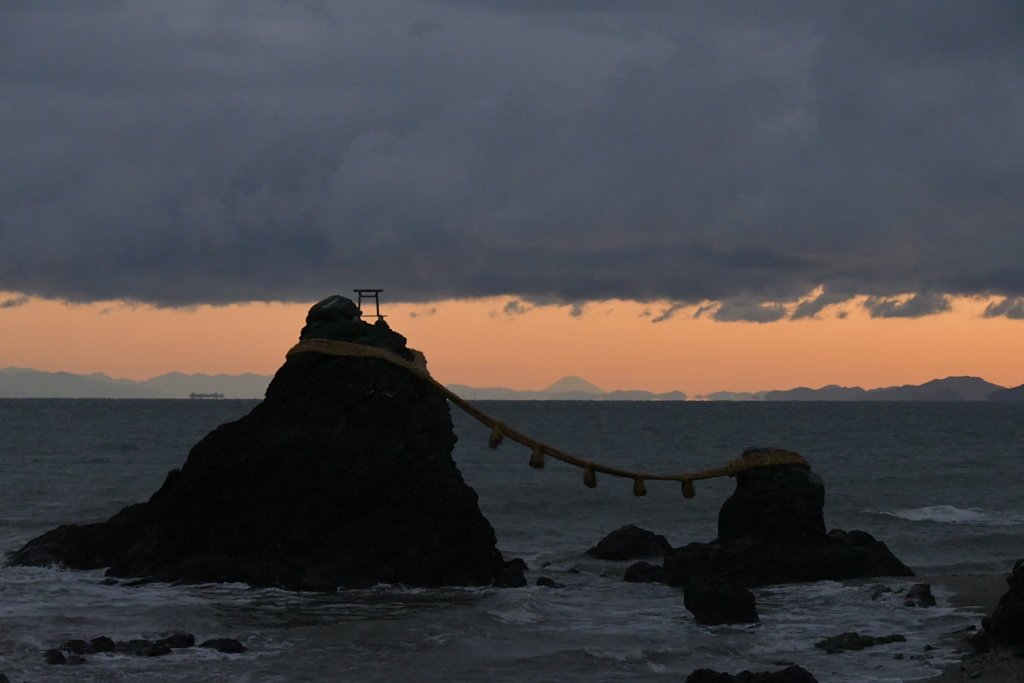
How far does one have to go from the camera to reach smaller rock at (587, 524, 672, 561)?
22.3m

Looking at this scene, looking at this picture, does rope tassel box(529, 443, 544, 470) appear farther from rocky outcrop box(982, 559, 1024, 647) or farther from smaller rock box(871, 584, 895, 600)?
rocky outcrop box(982, 559, 1024, 647)

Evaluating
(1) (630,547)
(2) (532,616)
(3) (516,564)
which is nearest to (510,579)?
(3) (516,564)

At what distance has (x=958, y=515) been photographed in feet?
102

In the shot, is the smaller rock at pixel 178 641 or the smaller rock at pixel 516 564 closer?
the smaller rock at pixel 178 641

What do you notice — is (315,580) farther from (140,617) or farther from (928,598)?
(928,598)

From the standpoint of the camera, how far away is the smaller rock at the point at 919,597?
16.3 meters

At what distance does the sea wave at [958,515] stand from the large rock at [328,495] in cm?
1630

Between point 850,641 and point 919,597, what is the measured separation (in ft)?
11.1

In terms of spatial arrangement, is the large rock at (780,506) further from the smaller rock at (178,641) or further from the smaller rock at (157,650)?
the smaller rock at (157,650)

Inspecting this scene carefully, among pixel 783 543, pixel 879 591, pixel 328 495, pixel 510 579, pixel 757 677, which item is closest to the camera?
pixel 757 677

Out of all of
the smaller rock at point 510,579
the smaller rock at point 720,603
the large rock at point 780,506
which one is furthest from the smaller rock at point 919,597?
the smaller rock at point 510,579

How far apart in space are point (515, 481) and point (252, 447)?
24892 mm

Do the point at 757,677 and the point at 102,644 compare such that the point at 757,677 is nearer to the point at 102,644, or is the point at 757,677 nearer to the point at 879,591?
the point at 879,591

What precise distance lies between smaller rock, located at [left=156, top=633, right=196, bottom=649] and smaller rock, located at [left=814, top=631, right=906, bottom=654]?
748 centimetres
